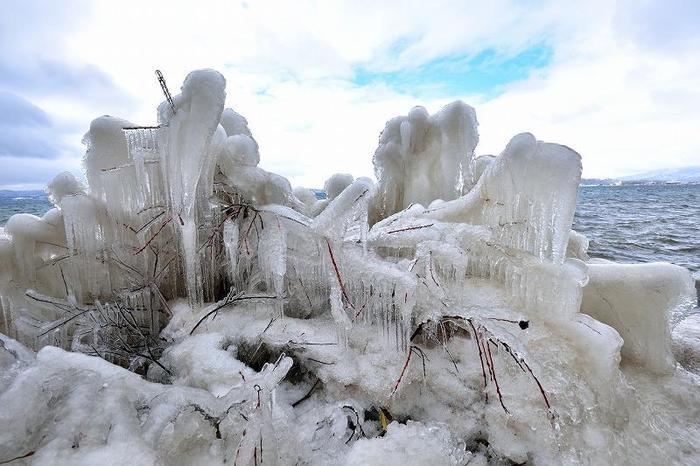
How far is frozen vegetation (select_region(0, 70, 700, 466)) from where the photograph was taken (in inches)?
54.7

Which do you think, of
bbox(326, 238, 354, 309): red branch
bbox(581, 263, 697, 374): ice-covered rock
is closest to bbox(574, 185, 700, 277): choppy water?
bbox(581, 263, 697, 374): ice-covered rock

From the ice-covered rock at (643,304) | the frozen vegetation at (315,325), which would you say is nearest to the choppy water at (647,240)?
the ice-covered rock at (643,304)

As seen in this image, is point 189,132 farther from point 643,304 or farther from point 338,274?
point 643,304

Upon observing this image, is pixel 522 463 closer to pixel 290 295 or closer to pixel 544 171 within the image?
pixel 544 171

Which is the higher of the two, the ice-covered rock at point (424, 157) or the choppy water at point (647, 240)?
the ice-covered rock at point (424, 157)

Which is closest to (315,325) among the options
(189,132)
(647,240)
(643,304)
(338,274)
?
(338,274)

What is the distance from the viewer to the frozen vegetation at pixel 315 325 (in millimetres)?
1391

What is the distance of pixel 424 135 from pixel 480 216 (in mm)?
1725

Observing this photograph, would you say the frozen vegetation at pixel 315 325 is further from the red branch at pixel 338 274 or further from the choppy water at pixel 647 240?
the choppy water at pixel 647 240

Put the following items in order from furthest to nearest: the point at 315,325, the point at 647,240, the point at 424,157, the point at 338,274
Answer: the point at 647,240, the point at 424,157, the point at 315,325, the point at 338,274

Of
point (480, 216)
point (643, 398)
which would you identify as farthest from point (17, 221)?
point (643, 398)

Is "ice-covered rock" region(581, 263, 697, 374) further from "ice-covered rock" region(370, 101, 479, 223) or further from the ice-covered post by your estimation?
the ice-covered post

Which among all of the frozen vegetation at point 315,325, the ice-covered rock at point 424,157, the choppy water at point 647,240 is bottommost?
the choppy water at point 647,240

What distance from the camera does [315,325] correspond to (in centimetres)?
231
